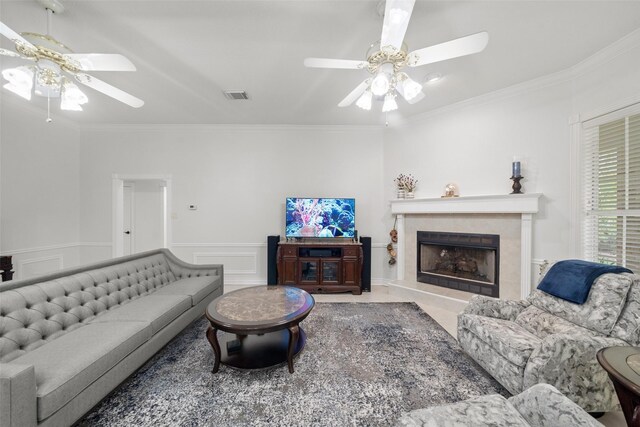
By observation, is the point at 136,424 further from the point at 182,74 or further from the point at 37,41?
the point at 182,74

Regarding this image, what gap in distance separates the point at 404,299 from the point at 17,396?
3.72 meters

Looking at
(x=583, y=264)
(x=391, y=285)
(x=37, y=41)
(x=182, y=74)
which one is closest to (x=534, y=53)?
(x=583, y=264)

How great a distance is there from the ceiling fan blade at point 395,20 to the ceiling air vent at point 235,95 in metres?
2.10

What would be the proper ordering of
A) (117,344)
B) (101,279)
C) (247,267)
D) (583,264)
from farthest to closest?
(247,267) → (101,279) → (583,264) → (117,344)

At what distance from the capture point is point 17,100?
334cm

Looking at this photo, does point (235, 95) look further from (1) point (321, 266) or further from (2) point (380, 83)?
(1) point (321, 266)

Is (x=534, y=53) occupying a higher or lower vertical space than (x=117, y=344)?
higher

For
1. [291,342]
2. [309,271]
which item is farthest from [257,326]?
[309,271]

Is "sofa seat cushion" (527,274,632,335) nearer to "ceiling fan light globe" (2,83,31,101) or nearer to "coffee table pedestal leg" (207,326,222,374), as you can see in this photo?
"coffee table pedestal leg" (207,326,222,374)

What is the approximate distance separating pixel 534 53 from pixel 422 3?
149 cm

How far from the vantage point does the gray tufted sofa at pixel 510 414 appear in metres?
0.95

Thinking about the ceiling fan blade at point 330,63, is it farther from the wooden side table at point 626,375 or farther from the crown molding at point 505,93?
→ the crown molding at point 505,93

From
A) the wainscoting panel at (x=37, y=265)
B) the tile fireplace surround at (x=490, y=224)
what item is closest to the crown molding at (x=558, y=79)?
the tile fireplace surround at (x=490, y=224)

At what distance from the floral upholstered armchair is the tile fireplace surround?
1.07 m
